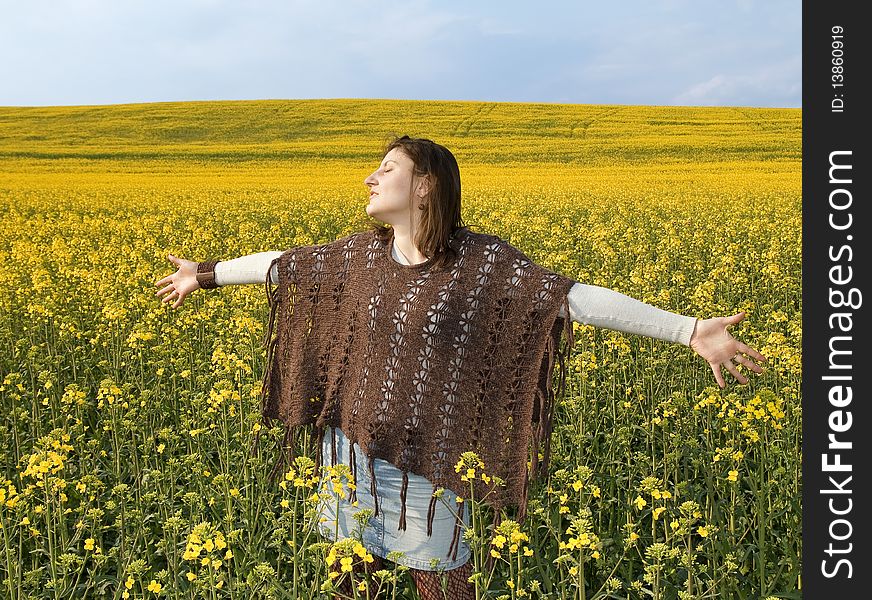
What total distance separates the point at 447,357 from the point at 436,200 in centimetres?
47

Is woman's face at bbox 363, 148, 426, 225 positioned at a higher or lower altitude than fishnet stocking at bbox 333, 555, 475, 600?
higher

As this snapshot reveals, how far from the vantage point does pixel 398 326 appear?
93.4 inches

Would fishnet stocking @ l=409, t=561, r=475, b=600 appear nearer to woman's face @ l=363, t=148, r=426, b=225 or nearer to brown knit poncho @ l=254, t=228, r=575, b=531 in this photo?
brown knit poncho @ l=254, t=228, r=575, b=531

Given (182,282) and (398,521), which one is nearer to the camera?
(398,521)

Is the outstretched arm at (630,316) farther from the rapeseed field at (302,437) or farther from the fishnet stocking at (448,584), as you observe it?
the fishnet stocking at (448,584)

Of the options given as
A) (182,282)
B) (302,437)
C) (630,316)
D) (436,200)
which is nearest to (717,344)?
(630,316)

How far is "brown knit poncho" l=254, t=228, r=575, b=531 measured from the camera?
2.34 metres

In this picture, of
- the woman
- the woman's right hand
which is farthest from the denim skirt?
the woman's right hand

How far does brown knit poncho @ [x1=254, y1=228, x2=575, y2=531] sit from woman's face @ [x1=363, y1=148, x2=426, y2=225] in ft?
0.49

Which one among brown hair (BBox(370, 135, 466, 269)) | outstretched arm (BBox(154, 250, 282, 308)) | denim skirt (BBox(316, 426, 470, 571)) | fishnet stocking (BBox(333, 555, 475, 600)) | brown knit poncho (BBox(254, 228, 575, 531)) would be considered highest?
brown hair (BBox(370, 135, 466, 269))

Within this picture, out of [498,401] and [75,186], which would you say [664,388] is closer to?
[498,401]

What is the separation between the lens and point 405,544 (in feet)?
8.09

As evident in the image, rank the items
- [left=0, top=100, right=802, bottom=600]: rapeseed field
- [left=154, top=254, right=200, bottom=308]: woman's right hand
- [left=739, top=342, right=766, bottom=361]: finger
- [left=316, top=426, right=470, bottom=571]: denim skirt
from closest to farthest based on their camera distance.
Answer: [left=739, top=342, right=766, bottom=361]: finger, [left=316, top=426, right=470, bottom=571]: denim skirt, [left=0, top=100, right=802, bottom=600]: rapeseed field, [left=154, top=254, right=200, bottom=308]: woman's right hand

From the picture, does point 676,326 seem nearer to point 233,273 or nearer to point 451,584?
point 451,584
